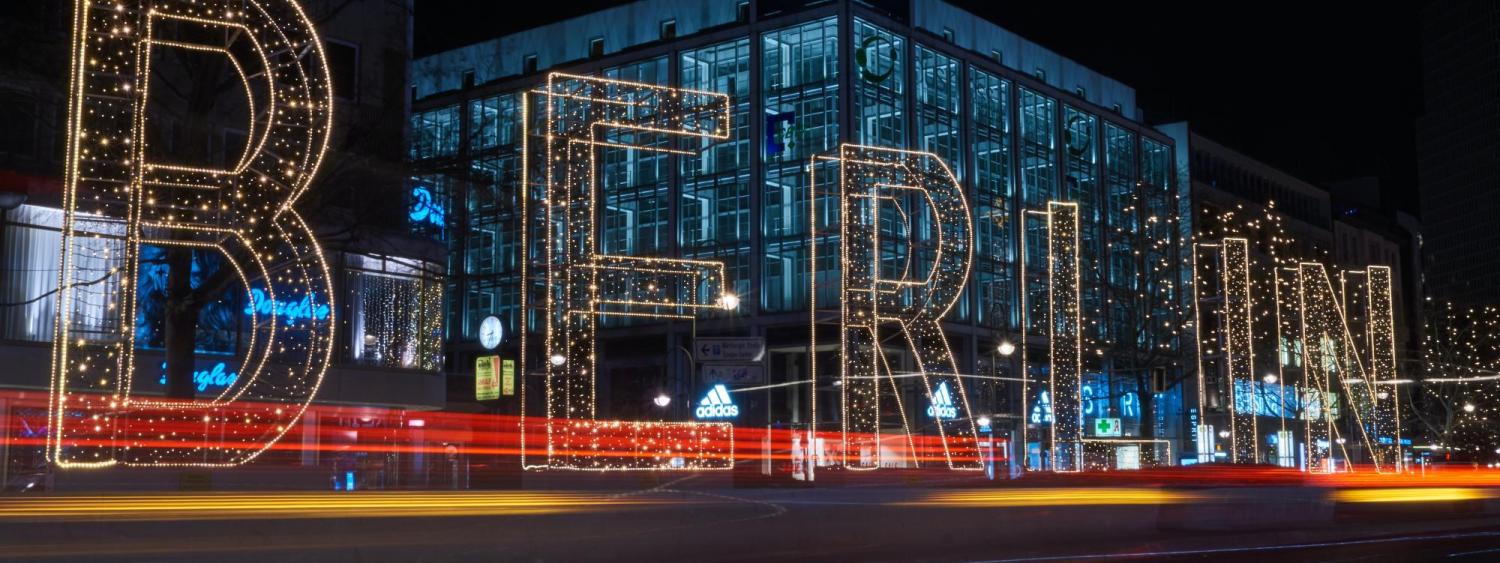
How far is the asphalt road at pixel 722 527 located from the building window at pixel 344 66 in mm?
13421

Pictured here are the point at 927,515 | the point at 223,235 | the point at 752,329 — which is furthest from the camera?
the point at 752,329

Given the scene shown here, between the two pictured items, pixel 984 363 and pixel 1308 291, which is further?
pixel 984 363

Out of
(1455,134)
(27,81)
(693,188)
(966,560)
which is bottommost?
(966,560)

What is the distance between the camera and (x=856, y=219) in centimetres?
2067

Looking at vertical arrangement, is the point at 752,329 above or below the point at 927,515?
above

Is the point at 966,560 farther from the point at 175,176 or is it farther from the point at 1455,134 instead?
the point at 1455,134

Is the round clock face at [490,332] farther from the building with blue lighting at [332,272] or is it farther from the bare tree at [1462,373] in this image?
the bare tree at [1462,373]

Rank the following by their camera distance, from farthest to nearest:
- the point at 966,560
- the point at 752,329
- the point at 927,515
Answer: the point at 752,329 → the point at 927,515 → the point at 966,560

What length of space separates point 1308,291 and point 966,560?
16734 millimetres

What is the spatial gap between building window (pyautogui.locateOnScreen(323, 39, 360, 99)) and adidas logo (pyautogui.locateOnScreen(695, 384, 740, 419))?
9488 mm

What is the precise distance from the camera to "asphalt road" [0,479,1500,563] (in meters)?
12.8

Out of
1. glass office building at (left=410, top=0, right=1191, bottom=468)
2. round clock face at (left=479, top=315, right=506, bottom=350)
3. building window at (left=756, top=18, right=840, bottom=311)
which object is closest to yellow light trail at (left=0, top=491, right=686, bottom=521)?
round clock face at (left=479, top=315, right=506, bottom=350)

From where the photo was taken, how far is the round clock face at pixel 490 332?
44859 millimetres

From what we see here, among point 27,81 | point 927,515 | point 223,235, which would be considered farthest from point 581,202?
point 27,81
